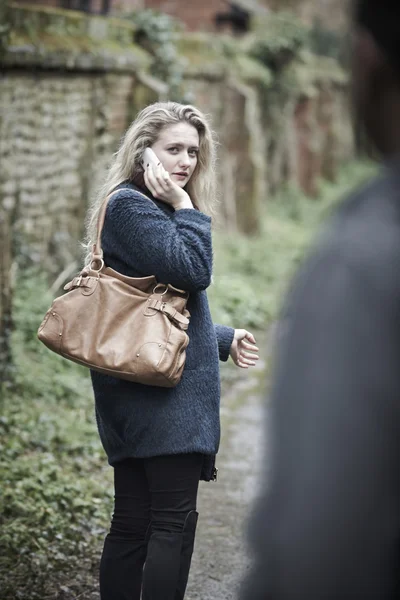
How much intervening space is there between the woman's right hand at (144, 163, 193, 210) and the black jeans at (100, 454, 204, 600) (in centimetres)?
82

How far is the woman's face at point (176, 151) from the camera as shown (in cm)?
342

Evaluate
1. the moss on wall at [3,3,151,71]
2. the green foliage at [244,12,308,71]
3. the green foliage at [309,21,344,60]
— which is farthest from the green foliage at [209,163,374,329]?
the green foliage at [309,21,344,60]

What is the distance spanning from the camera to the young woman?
319 cm

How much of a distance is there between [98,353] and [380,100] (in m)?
1.83

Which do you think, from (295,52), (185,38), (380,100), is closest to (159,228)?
(380,100)

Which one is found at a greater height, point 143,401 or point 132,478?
point 143,401

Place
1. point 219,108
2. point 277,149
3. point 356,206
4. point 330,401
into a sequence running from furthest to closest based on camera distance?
point 277,149
point 219,108
point 356,206
point 330,401

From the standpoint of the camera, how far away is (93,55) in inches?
375

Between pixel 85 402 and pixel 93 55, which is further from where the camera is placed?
pixel 93 55

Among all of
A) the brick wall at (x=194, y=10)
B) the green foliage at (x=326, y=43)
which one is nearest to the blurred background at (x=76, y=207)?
the brick wall at (x=194, y=10)

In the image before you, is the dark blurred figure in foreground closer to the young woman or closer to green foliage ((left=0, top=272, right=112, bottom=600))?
the young woman

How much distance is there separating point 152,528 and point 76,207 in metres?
6.82

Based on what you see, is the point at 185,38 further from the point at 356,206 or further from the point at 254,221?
the point at 356,206

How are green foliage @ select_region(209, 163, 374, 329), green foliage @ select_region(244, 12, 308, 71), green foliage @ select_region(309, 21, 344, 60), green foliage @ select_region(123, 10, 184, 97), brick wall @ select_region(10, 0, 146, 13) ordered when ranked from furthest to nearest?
green foliage @ select_region(309, 21, 344, 60)
green foliage @ select_region(244, 12, 308, 71)
brick wall @ select_region(10, 0, 146, 13)
green foliage @ select_region(123, 10, 184, 97)
green foliage @ select_region(209, 163, 374, 329)
